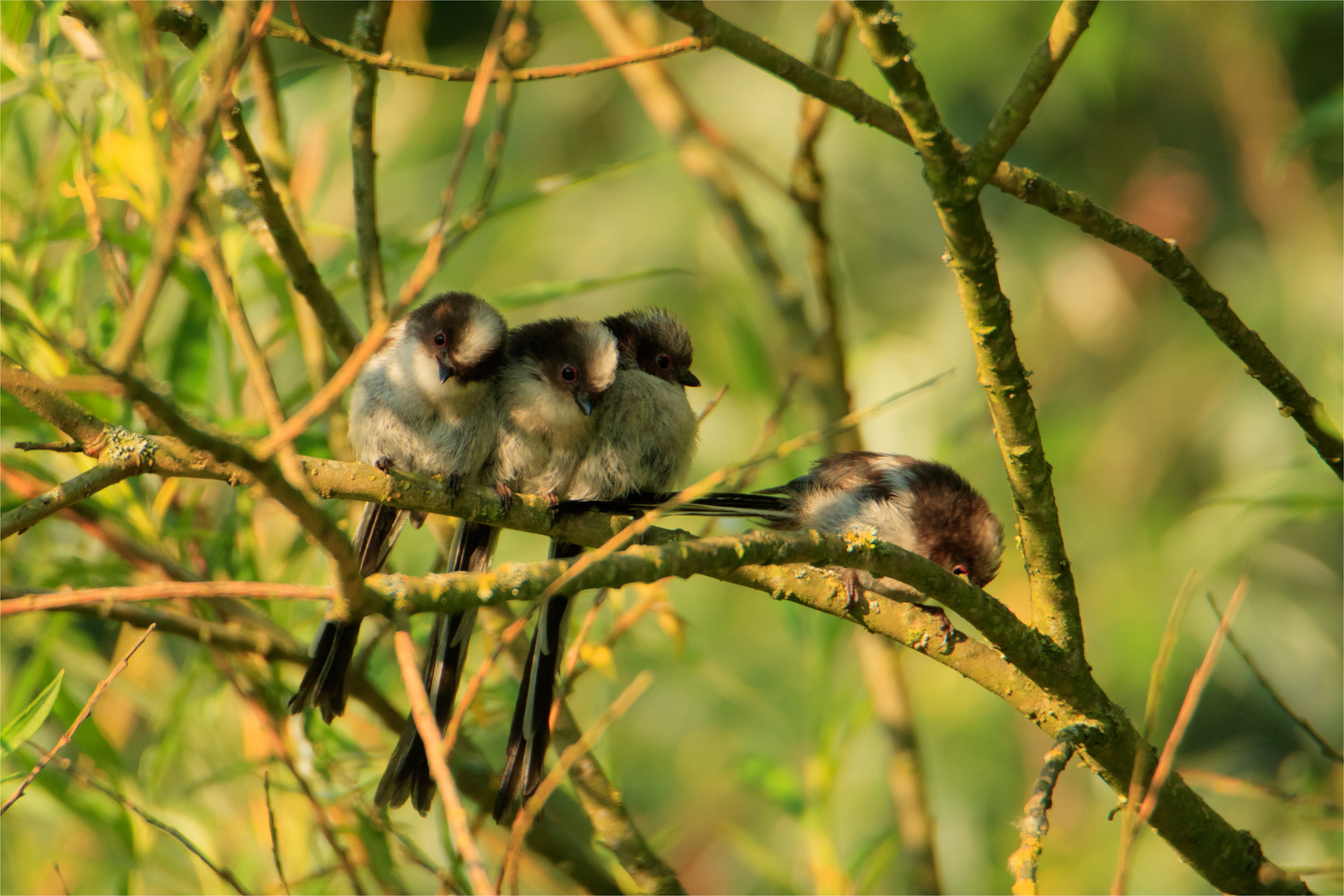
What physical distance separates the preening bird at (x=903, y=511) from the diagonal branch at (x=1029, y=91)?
135 centimetres

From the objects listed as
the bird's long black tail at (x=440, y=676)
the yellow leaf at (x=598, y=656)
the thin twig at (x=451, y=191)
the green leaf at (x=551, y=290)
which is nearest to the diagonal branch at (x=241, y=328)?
the thin twig at (x=451, y=191)

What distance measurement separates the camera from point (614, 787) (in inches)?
118

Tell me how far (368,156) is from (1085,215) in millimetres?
1853

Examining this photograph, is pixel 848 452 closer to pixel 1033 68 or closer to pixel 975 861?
pixel 1033 68

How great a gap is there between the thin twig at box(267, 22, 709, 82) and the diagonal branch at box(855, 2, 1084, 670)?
470 millimetres

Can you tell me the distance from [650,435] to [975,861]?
3916mm

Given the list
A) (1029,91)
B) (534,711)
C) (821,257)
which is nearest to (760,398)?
(821,257)

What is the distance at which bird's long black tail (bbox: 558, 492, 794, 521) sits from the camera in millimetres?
2650

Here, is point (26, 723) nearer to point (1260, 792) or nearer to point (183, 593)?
point (183, 593)

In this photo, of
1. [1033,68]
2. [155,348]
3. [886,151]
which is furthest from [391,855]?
[886,151]

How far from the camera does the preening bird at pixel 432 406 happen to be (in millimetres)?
3225

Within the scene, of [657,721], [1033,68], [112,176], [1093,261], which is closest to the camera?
[1033,68]

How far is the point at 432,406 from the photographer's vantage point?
3271mm

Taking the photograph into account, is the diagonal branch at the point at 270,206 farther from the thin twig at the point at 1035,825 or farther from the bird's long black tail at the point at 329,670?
the thin twig at the point at 1035,825
